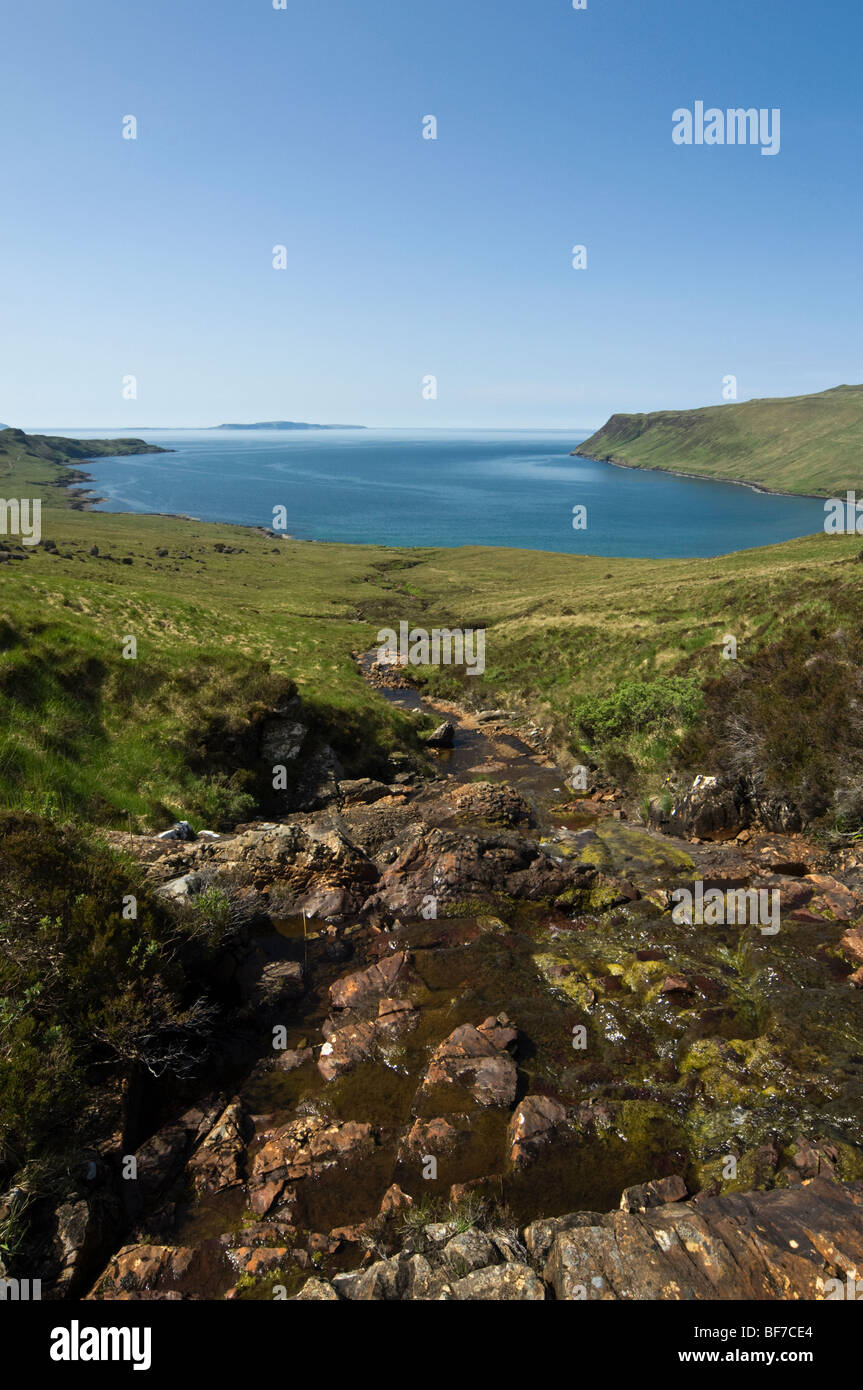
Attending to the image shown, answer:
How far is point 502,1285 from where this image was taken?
24.3ft

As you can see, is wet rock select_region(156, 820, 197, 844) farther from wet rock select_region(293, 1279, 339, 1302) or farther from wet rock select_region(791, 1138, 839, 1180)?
wet rock select_region(791, 1138, 839, 1180)

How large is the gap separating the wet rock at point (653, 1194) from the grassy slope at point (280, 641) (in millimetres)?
15520

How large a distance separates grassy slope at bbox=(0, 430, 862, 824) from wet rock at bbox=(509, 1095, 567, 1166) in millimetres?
13621

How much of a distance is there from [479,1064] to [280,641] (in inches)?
1818

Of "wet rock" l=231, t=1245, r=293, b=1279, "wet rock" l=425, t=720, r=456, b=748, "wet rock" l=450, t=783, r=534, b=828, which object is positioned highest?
"wet rock" l=425, t=720, r=456, b=748

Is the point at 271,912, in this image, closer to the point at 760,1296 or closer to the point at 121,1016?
the point at 121,1016

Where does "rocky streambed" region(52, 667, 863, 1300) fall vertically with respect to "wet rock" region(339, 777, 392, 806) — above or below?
below

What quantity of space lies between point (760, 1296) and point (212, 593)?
3730 inches

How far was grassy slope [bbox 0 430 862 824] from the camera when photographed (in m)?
20.8

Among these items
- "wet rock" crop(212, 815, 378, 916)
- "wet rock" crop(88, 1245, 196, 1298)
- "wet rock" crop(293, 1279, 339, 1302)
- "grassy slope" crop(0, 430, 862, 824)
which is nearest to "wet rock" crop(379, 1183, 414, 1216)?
"wet rock" crop(293, 1279, 339, 1302)

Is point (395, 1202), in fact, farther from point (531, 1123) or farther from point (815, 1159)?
point (815, 1159)

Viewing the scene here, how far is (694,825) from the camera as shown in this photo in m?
22.6

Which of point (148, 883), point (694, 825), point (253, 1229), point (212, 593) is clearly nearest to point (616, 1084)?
point (253, 1229)

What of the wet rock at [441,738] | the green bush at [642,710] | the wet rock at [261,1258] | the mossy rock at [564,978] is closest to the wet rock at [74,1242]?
the wet rock at [261,1258]
